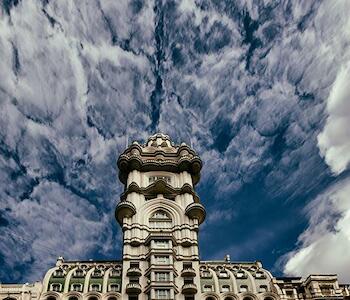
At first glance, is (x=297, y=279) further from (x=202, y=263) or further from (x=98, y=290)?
(x=98, y=290)

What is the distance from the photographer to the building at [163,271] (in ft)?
275

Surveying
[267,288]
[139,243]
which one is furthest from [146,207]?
[267,288]

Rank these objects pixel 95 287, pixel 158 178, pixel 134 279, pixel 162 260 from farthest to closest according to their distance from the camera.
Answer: pixel 158 178
pixel 162 260
pixel 134 279
pixel 95 287

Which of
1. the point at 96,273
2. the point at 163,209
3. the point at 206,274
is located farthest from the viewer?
the point at 163,209

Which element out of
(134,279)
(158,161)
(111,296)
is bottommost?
(111,296)

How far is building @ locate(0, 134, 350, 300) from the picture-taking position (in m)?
83.9

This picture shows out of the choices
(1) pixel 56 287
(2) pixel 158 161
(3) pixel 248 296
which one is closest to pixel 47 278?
(1) pixel 56 287

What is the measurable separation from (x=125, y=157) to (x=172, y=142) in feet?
70.9

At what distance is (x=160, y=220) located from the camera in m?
97.9

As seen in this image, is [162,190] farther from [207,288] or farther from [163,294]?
[163,294]

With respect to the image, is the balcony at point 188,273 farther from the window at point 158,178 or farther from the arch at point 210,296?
the window at point 158,178

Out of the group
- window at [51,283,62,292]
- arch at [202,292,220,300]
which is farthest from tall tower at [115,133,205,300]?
window at [51,283,62,292]

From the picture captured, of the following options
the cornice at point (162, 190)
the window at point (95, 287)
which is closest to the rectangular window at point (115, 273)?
the window at point (95, 287)

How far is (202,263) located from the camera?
9312 centimetres
